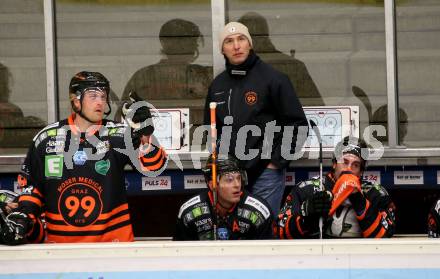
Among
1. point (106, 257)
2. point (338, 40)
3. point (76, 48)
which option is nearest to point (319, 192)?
point (106, 257)

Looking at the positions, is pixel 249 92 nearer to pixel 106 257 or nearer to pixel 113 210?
pixel 113 210

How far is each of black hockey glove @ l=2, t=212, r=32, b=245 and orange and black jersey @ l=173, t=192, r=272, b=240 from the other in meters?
0.87

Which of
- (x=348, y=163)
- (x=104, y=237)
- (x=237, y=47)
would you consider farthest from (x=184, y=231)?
(x=237, y=47)

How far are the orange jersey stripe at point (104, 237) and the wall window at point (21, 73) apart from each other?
1857mm

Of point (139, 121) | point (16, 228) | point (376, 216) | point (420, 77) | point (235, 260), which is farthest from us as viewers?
point (420, 77)

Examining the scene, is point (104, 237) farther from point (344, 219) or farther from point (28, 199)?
point (344, 219)

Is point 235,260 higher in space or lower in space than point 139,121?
lower

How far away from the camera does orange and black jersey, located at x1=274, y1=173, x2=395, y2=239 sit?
15.6 ft

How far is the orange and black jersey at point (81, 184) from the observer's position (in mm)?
4500

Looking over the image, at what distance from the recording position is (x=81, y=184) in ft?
14.8

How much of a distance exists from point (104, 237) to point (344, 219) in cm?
130

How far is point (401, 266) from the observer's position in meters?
3.58

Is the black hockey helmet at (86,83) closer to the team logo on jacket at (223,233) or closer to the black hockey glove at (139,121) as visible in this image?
the black hockey glove at (139,121)

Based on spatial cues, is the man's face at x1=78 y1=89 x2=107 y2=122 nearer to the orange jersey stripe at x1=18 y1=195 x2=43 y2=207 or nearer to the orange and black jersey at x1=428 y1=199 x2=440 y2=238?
the orange jersey stripe at x1=18 y1=195 x2=43 y2=207
